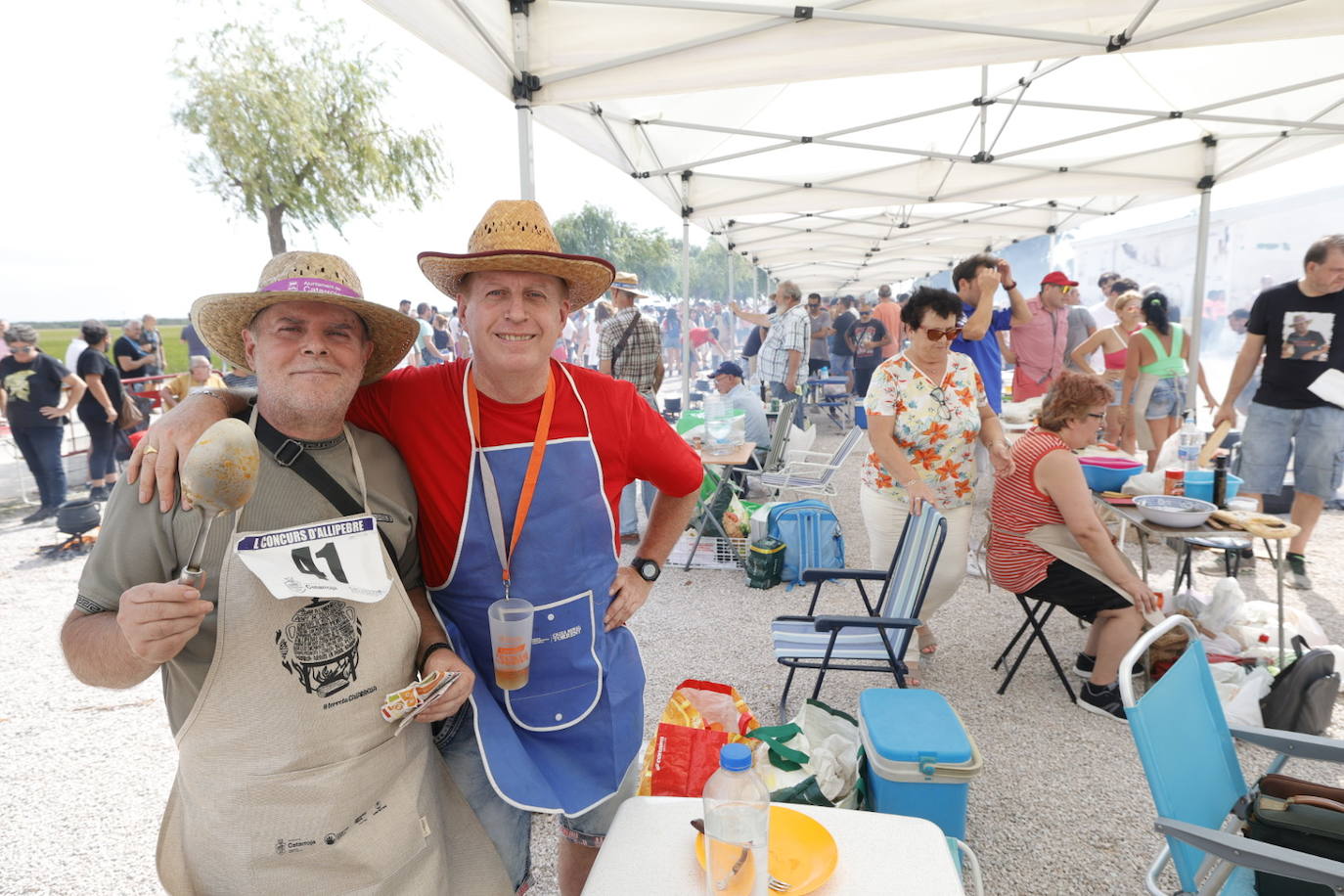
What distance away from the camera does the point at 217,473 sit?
1001 mm

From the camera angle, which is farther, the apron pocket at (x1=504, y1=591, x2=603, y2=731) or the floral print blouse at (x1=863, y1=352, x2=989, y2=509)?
the floral print blouse at (x1=863, y1=352, x2=989, y2=509)

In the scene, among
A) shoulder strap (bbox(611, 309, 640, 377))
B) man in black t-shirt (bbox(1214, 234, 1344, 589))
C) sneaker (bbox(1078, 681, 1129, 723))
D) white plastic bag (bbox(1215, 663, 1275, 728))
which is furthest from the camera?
shoulder strap (bbox(611, 309, 640, 377))

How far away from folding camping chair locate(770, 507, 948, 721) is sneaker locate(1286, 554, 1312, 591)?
332cm

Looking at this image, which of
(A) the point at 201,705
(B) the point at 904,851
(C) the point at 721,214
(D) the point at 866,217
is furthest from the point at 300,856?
(D) the point at 866,217

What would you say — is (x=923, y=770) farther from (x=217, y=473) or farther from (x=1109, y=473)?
(x=1109, y=473)

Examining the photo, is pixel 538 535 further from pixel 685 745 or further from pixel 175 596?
pixel 685 745

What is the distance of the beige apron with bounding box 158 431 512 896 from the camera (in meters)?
1.18

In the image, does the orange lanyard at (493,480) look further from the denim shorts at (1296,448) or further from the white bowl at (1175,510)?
the denim shorts at (1296,448)

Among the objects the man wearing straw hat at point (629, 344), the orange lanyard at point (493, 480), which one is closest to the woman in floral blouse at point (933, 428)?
the orange lanyard at point (493, 480)

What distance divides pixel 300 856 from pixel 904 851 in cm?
108

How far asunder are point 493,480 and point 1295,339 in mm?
5050

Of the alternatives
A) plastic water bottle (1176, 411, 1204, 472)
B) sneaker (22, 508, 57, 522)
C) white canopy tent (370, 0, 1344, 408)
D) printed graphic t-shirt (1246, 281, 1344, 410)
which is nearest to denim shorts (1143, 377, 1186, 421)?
white canopy tent (370, 0, 1344, 408)

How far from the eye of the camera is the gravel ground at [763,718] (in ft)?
7.99

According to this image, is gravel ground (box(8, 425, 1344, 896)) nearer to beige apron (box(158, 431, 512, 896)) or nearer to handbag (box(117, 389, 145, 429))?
beige apron (box(158, 431, 512, 896))
